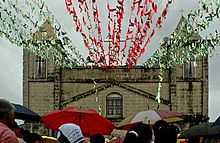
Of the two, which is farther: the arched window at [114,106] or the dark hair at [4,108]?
the arched window at [114,106]

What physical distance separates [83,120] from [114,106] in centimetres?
3639

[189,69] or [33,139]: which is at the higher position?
[189,69]

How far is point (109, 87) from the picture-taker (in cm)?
5128

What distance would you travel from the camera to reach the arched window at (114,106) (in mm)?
51312

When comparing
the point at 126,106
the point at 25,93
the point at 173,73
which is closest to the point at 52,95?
the point at 25,93

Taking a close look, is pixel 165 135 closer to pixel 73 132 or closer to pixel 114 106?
pixel 73 132

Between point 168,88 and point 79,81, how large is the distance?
589 centimetres

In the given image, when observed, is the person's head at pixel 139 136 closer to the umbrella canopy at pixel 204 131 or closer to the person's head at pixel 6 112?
the person's head at pixel 6 112

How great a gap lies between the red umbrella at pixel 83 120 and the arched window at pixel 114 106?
1401 inches

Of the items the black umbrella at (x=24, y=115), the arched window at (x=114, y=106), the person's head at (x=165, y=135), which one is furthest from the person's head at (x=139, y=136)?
the arched window at (x=114, y=106)

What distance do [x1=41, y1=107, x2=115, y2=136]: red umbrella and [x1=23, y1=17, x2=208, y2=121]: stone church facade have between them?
34.9 meters

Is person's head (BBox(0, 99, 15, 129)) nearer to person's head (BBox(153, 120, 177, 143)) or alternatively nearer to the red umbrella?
person's head (BBox(153, 120, 177, 143))

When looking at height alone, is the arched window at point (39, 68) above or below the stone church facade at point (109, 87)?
above

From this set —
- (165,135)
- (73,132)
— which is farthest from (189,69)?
(73,132)
